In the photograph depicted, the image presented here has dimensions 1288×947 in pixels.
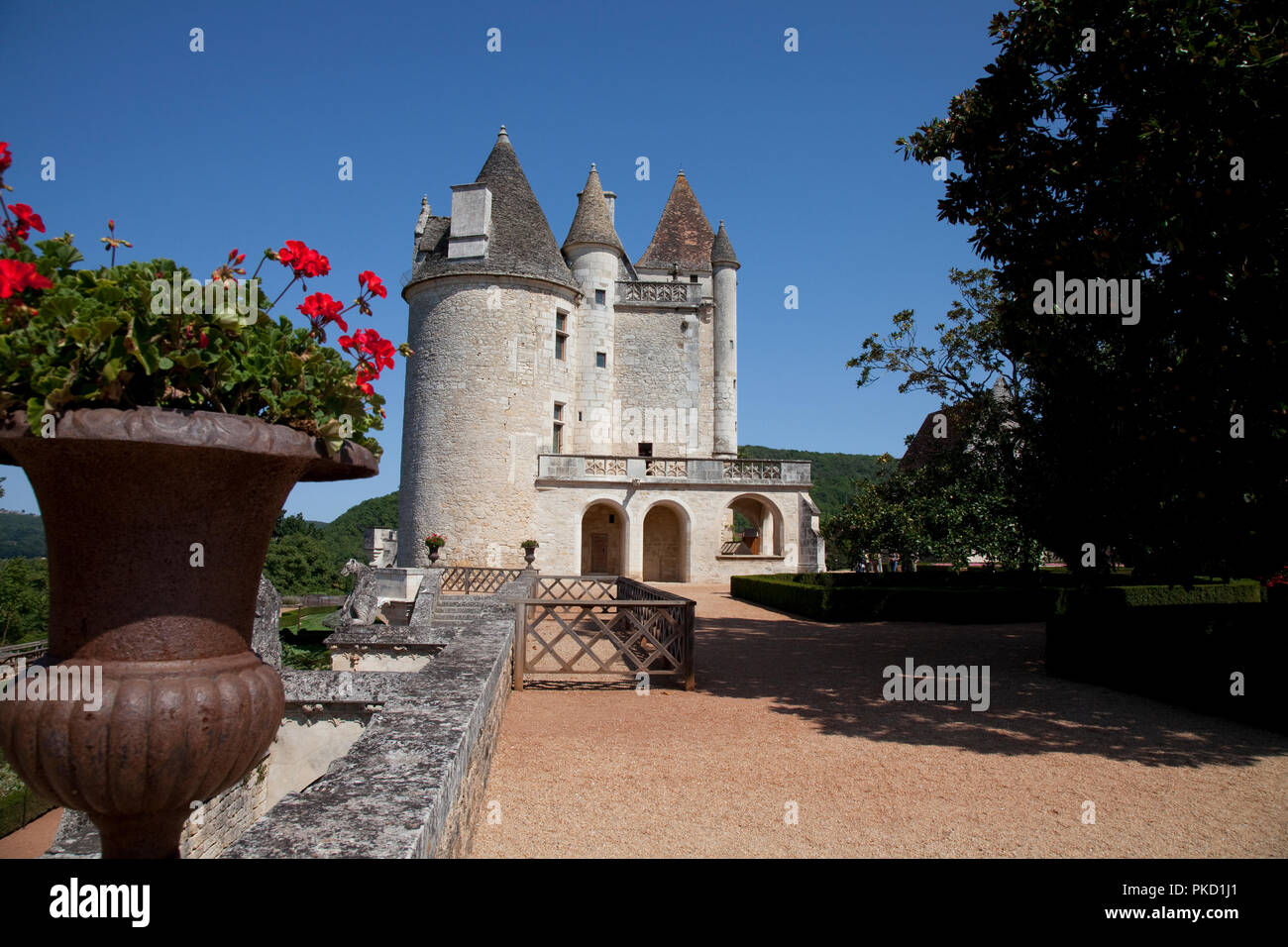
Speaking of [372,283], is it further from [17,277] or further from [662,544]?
[662,544]

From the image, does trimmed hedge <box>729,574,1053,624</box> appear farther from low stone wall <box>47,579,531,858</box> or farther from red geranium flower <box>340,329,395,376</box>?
red geranium flower <box>340,329,395,376</box>

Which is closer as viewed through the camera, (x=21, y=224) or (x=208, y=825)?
(x=21, y=224)

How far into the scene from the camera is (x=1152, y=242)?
7.39 metres

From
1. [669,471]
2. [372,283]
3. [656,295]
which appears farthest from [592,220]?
[372,283]

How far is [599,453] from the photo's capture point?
2784 centimetres

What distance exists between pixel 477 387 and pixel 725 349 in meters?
9.76

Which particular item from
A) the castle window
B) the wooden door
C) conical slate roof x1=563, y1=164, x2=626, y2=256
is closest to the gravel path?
the castle window

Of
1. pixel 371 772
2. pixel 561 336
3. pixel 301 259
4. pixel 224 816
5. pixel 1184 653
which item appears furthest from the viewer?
pixel 561 336

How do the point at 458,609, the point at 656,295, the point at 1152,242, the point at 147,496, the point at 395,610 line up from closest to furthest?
1. the point at 147,496
2. the point at 1152,242
3. the point at 458,609
4. the point at 395,610
5. the point at 656,295

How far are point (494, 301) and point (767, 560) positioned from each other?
487 inches

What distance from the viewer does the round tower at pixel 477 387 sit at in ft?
83.2

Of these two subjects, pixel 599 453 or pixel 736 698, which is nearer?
pixel 736 698
